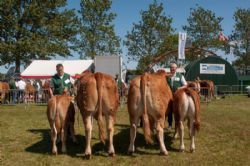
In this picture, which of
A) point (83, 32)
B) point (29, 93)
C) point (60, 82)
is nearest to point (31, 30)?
point (83, 32)

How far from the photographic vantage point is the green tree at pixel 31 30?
36.0m

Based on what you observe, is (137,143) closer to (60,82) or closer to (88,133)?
(88,133)

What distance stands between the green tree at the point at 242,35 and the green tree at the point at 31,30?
29.4 meters

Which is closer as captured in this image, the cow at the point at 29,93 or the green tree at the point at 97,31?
the cow at the point at 29,93

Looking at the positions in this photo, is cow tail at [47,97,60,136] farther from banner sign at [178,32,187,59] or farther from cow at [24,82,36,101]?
banner sign at [178,32,187,59]

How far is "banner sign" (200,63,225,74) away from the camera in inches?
1347

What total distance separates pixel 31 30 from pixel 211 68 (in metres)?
18.7

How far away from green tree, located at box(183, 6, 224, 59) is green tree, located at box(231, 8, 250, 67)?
6.17 m

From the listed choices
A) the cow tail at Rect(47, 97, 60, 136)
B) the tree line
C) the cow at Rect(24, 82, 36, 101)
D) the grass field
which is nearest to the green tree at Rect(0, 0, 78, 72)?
the tree line

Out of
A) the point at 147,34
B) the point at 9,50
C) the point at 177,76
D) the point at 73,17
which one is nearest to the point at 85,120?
the point at 177,76

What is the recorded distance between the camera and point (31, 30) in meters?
38.0

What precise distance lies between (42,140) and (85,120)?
2.30 metres

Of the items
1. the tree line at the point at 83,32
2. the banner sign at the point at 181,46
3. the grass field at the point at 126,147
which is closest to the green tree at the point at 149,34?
the tree line at the point at 83,32

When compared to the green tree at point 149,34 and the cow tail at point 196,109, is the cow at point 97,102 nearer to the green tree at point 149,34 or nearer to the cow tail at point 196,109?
the cow tail at point 196,109
